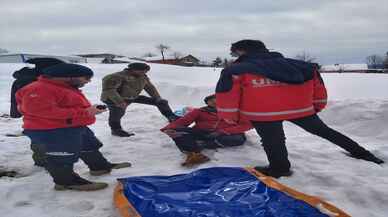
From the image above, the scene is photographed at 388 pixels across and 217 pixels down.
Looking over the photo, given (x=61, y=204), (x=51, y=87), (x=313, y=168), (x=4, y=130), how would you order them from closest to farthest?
(x=61, y=204) < (x=51, y=87) < (x=313, y=168) < (x=4, y=130)

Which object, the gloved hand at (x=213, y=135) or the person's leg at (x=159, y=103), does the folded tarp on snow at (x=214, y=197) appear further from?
the person's leg at (x=159, y=103)

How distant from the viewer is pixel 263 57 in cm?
427

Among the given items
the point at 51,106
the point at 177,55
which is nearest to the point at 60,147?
the point at 51,106

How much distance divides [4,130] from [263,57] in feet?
15.5

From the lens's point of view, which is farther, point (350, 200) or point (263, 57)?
point (263, 57)

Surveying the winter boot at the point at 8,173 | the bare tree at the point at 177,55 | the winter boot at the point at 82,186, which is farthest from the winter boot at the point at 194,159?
the bare tree at the point at 177,55

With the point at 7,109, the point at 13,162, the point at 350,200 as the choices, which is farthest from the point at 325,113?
the point at 7,109

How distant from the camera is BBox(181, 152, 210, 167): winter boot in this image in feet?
15.1

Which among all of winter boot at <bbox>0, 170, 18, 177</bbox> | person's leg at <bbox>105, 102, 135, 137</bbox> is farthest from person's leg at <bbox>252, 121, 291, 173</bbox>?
person's leg at <bbox>105, 102, 135, 137</bbox>

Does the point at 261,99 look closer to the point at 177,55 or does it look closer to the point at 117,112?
the point at 117,112

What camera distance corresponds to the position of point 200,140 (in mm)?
5246

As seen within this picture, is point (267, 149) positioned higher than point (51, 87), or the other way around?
point (51, 87)

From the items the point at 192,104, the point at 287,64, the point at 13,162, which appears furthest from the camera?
the point at 192,104

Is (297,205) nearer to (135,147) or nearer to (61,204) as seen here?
(61,204)
